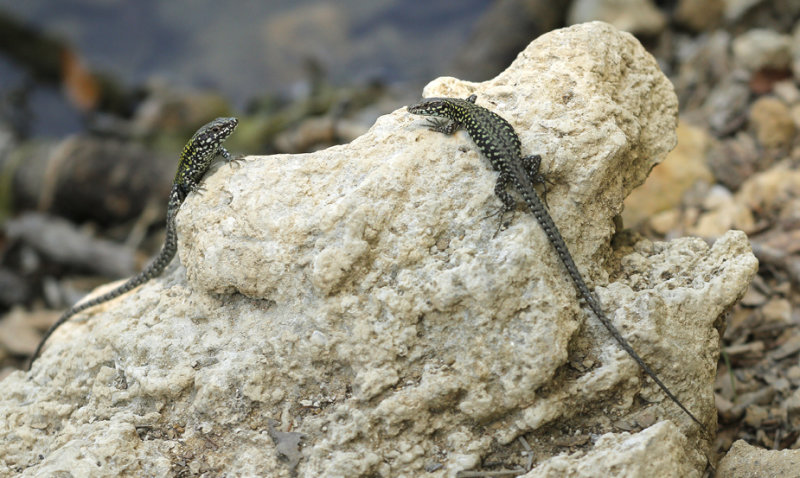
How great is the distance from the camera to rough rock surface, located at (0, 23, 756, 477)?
4344 mm

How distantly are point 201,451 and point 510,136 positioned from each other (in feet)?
10.6

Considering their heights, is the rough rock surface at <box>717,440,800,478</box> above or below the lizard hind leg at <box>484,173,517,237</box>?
below

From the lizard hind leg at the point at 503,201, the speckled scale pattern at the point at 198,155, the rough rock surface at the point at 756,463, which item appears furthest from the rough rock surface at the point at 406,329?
the speckled scale pattern at the point at 198,155

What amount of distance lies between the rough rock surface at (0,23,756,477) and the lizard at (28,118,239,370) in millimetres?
460

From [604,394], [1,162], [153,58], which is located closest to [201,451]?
[604,394]

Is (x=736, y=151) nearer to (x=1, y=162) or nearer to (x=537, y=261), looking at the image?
(x=537, y=261)

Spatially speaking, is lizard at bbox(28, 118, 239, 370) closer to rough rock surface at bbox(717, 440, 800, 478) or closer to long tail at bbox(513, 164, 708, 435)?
long tail at bbox(513, 164, 708, 435)

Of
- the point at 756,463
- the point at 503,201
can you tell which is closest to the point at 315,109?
the point at 503,201

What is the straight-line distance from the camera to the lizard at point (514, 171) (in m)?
4.47

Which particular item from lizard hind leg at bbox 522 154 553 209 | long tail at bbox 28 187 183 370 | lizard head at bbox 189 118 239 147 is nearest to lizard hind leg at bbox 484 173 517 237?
lizard hind leg at bbox 522 154 553 209

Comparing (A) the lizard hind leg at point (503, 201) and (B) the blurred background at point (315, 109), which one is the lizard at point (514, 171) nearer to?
(A) the lizard hind leg at point (503, 201)

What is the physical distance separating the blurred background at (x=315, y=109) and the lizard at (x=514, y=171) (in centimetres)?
244

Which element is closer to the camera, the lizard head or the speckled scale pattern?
the speckled scale pattern

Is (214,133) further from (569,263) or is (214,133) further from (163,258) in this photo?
(569,263)
